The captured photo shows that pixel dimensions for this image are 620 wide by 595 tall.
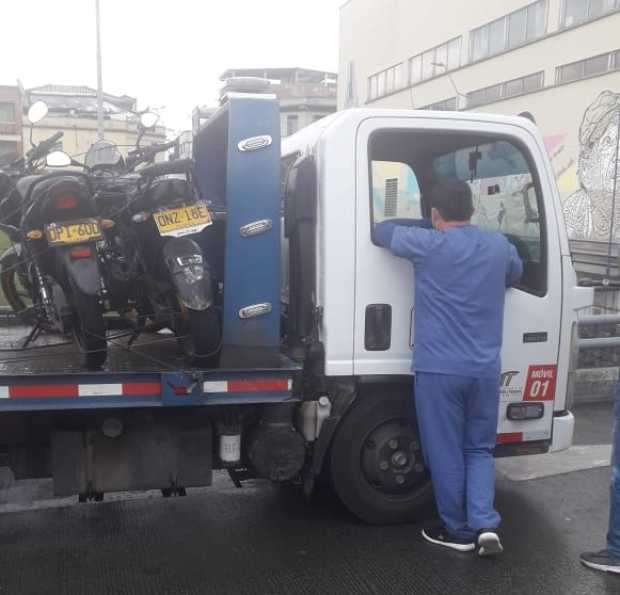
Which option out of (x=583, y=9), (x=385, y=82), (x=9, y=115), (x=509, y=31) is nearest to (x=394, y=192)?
(x=583, y=9)

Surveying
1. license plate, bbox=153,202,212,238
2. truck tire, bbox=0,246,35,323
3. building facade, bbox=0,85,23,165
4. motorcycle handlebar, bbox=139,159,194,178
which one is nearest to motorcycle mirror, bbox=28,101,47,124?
truck tire, bbox=0,246,35,323

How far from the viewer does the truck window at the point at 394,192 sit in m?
4.08

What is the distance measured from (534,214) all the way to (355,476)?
5.99 feet

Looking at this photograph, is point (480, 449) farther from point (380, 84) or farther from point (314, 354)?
point (380, 84)

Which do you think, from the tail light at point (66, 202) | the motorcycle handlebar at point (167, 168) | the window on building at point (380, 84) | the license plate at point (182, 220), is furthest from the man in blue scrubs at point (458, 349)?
the window on building at point (380, 84)

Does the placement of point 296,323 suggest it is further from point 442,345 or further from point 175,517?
point 175,517

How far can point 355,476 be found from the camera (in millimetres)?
Result: 4176

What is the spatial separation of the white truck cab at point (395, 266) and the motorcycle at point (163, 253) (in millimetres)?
557

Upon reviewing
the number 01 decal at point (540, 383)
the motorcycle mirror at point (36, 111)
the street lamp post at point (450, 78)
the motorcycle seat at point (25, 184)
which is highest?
the street lamp post at point (450, 78)

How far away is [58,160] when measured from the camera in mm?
4297

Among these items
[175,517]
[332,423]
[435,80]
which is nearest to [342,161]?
[332,423]

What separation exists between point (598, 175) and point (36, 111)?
21609 mm

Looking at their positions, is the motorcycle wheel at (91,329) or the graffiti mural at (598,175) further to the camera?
the graffiti mural at (598,175)

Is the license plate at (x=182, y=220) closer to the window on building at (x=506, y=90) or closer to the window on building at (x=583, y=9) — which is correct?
the window on building at (x=583, y=9)
